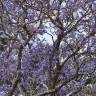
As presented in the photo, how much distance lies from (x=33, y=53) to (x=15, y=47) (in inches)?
34.7

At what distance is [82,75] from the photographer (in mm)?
10656

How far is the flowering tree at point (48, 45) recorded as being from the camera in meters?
10.7

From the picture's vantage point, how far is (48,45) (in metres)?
11.7

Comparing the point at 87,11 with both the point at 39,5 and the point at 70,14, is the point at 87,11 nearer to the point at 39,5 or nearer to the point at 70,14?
the point at 70,14

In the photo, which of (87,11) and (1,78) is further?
(1,78)

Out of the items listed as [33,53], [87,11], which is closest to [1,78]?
[33,53]

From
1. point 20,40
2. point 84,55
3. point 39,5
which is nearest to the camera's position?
point 20,40

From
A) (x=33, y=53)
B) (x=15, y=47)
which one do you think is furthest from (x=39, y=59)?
(x=15, y=47)

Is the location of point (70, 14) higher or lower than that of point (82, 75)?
higher

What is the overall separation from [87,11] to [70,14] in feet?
1.54

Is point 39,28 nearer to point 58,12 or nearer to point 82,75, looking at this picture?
point 58,12

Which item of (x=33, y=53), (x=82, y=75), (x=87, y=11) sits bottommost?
(x=82, y=75)

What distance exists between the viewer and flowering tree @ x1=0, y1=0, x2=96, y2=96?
10.7 m

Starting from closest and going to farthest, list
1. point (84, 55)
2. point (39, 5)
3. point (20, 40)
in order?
1. point (20, 40)
2. point (39, 5)
3. point (84, 55)
